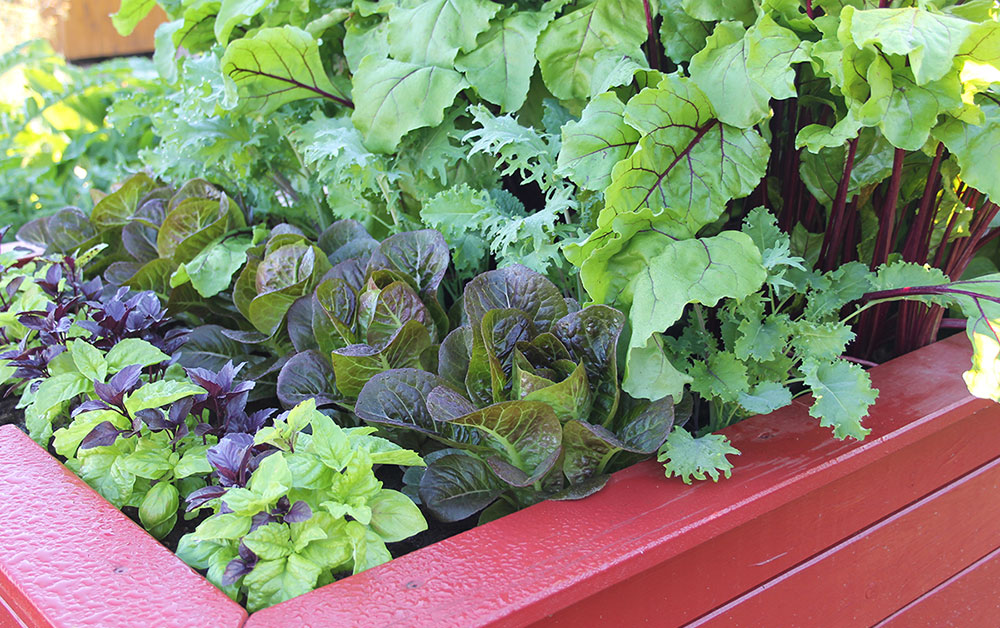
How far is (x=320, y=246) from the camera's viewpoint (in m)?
1.62

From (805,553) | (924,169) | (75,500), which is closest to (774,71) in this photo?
(924,169)

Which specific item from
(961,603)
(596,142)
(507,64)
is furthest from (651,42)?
(961,603)

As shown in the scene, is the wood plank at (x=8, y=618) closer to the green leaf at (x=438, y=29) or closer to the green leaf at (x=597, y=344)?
the green leaf at (x=597, y=344)

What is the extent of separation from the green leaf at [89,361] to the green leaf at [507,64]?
2.49 feet

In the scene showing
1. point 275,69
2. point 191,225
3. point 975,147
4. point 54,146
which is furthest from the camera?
point 54,146

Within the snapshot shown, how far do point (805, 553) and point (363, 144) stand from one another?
104cm

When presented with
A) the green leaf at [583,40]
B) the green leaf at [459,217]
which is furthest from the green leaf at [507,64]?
the green leaf at [459,217]

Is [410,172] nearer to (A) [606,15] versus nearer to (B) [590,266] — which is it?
(A) [606,15]

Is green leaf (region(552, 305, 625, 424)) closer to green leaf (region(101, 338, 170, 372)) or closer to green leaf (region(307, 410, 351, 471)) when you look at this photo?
green leaf (region(307, 410, 351, 471))

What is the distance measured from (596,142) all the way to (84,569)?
847mm

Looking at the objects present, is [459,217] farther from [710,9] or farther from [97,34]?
[97,34]

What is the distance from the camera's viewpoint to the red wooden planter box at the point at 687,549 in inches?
33.6

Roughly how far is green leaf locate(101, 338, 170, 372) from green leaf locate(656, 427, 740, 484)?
789mm

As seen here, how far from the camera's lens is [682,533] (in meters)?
0.95
